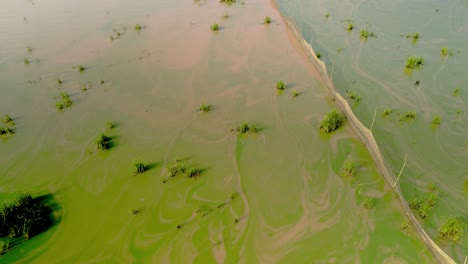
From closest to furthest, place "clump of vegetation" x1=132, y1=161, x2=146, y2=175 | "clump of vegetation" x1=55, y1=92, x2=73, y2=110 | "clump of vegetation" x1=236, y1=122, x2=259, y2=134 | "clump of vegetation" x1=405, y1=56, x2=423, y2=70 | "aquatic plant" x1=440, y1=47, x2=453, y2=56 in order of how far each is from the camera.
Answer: "clump of vegetation" x1=132, y1=161, x2=146, y2=175
"clump of vegetation" x1=236, y1=122, x2=259, y2=134
"clump of vegetation" x1=55, y1=92, x2=73, y2=110
"clump of vegetation" x1=405, y1=56, x2=423, y2=70
"aquatic plant" x1=440, y1=47, x2=453, y2=56

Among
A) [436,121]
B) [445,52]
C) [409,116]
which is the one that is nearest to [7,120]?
[409,116]

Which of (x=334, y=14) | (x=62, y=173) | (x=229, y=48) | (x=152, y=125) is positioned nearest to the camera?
(x=62, y=173)

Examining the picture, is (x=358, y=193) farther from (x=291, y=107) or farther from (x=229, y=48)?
(x=229, y=48)

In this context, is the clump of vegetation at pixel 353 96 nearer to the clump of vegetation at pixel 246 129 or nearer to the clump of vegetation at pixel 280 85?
the clump of vegetation at pixel 280 85

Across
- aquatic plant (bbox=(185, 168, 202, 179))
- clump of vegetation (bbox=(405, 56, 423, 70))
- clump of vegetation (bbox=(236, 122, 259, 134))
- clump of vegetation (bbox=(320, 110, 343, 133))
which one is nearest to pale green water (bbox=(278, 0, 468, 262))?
clump of vegetation (bbox=(405, 56, 423, 70))

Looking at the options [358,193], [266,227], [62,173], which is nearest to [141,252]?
[266,227]

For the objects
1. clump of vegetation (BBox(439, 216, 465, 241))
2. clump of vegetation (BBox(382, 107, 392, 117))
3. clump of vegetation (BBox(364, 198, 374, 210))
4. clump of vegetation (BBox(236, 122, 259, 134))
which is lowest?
clump of vegetation (BBox(439, 216, 465, 241))

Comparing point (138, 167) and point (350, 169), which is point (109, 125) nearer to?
point (138, 167)

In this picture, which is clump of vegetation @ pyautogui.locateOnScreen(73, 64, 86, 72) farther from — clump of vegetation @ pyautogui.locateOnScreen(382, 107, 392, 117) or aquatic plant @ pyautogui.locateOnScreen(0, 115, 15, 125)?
clump of vegetation @ pyautogui.locateOnScreen(382, 107, 392, 117)

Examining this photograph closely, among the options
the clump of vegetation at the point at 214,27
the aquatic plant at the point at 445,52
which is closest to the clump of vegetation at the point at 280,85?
the clump of vegetation at the point at 214,27
